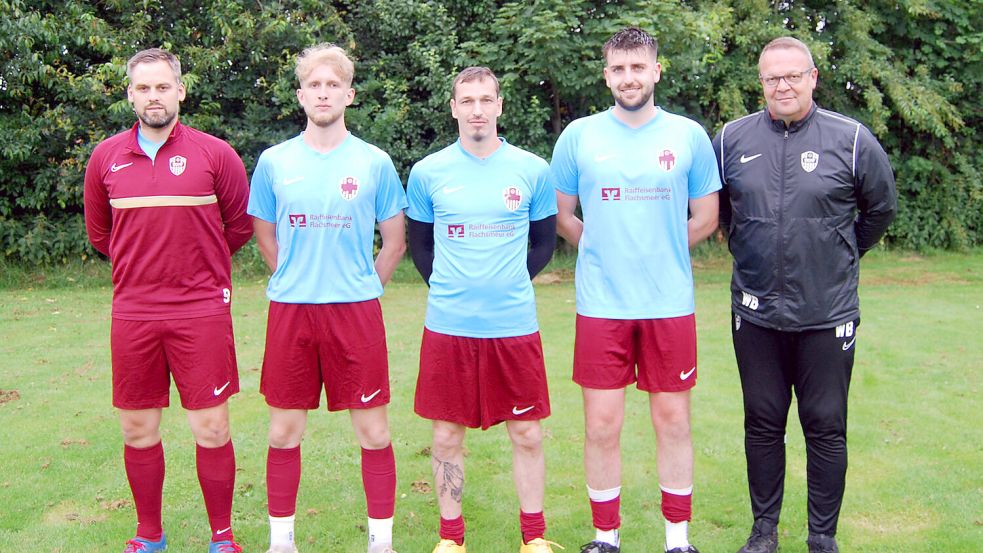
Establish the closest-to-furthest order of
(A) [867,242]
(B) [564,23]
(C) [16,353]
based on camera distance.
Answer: (A) [867,242] < (C) [16,353] < (B) [564,23]

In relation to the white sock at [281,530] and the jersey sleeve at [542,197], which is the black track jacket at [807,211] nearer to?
the jersey sleeve at [542,197]

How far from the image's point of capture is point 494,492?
14.6ft

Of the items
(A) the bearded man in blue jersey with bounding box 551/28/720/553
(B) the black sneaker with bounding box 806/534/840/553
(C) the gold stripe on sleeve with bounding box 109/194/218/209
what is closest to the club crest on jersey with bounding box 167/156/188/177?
(C) the gold stripe on sleeve with bounding box 109/194/218/209

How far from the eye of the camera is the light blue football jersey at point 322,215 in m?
3.42

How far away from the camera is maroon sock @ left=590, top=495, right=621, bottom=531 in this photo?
3.62 metres

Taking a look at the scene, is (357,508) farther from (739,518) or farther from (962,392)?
(962,392)

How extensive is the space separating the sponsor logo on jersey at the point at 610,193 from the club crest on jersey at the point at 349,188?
1013 millimetres

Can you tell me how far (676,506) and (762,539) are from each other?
44cm

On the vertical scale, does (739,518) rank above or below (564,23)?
below

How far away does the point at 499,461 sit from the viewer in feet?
16.0

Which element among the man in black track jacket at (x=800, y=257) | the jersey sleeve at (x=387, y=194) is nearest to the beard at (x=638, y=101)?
the man in black track jacket at (x=800, y=257)

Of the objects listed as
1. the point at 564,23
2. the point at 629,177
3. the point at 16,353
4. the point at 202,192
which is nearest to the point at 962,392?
the point at 629,177

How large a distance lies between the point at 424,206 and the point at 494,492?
66.8 inches

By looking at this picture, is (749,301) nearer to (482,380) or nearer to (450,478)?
(482,380)
